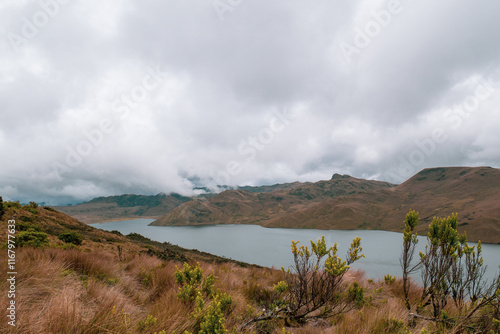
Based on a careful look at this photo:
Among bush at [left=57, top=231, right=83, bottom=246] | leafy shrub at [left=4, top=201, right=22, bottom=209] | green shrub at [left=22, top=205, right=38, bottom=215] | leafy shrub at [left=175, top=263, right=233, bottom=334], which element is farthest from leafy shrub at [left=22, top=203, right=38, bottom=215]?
leafy shrub at [left=175, top=263, right=233, bottom=334]

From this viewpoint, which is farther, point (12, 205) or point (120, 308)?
point (12, 205)

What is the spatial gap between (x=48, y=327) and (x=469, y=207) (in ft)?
753

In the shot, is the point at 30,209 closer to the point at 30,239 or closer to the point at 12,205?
the point at 12,205

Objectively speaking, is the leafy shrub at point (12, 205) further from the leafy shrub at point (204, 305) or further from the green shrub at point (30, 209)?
the leafy shrub at point (204, 305)

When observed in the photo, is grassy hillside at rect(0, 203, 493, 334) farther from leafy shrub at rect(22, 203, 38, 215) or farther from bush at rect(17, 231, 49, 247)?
leafy shrub at rect(22, 203, 38, 215)

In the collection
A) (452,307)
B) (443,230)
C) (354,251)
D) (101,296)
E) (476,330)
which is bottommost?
(452,307)

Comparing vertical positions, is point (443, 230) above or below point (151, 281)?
above

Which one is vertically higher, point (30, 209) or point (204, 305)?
point (30, 209)

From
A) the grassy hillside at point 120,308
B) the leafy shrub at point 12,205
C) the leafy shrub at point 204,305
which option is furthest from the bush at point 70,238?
the leafy shrub at point 204,305

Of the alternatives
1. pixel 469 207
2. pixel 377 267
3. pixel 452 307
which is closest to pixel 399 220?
pixel 469 207

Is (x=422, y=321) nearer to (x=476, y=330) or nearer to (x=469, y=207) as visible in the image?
(x=476, y=330)

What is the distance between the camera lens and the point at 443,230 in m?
5.31

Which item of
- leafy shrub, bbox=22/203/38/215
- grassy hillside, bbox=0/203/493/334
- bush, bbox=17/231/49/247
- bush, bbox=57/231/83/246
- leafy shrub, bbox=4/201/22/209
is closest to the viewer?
grassy hillside, bbox=0/203/493/334

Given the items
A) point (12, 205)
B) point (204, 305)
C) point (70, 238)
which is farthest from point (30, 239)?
point (12, 205)
